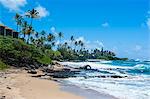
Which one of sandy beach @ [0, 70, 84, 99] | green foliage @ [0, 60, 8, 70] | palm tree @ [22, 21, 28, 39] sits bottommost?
sandy beach @ [0, 70, 84, 99]

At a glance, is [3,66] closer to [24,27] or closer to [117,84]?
[117,84]

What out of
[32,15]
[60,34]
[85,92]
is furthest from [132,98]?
[60,34]

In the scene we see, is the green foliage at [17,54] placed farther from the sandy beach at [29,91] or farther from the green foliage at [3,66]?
the sandy beach at [29,91]

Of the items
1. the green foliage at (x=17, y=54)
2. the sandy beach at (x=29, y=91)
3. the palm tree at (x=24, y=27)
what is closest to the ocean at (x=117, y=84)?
the sandy beach at (x=29, y=91)

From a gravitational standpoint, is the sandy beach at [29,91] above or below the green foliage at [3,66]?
below

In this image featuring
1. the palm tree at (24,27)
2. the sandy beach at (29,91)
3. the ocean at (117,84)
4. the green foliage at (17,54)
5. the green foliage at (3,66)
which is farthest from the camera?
the palm tree at (24,27)

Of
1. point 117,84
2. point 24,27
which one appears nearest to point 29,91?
point 117,84

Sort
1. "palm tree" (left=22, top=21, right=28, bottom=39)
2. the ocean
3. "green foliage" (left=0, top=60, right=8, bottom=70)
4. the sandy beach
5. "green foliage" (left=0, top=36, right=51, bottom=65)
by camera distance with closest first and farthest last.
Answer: the sandy beach → the ocean → "green foliage" (left=0, top=60, right=8, bottom=70) → "green foliage" (left=0, top=36, right=51, bottom=65) → "palm tree" (left=22, top=21, right=28, bottom=39)

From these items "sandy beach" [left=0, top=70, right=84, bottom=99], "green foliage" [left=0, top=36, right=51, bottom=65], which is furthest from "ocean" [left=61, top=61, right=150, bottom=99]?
"green foliage" [left=0, top=36, right=51, bottom=65]

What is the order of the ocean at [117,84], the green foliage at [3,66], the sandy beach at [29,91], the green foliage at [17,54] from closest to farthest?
the sandy beach at [29,91]
the ocean at [117,84]
the green foliage at [3,66]
the green foliage at [17,54]

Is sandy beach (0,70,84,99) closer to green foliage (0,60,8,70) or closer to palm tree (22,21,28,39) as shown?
green foliage (0,60,8,70)

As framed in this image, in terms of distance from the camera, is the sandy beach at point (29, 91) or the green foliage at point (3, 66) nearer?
the sandy beach at point (29, 91)

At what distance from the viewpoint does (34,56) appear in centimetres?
4859

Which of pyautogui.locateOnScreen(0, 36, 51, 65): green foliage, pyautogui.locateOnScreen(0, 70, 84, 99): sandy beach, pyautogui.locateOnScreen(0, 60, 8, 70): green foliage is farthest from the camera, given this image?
pyautogui.locateOnScreen(0, 36, 51, 65): green foliage
